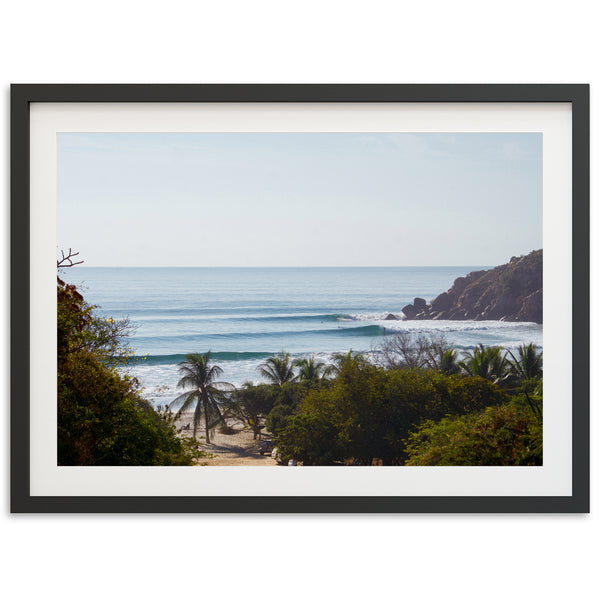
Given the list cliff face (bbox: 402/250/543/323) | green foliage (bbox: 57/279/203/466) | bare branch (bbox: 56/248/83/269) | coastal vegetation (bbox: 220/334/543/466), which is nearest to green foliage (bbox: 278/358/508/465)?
coastal vegetation (bbox: 220/334/543/466)

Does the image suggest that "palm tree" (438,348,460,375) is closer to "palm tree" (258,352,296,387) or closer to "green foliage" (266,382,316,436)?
"green foliage" (266,382,316,436)

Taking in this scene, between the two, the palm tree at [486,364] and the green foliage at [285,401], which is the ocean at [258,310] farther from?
the green foliage at [285,401]

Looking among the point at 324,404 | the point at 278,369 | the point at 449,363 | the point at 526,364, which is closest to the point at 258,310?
the point at 278,369

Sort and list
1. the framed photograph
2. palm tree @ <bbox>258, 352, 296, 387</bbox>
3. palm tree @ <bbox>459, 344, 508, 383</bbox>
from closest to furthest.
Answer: the framed photograph < palm tree @ <bbox>459, 344, 508, 383</bbox> < palm tree @ <bbox>258, 352, 296, 387</bbox>

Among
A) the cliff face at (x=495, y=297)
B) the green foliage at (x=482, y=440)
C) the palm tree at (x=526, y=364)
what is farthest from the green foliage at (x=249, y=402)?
the palm tree at (x=526, y=364)

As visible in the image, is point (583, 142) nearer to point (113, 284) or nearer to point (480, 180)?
point (480, 180)

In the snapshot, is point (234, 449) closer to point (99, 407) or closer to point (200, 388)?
point (200, 388)
